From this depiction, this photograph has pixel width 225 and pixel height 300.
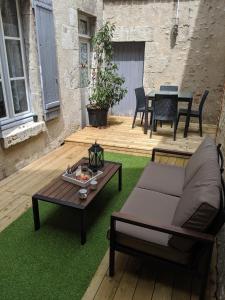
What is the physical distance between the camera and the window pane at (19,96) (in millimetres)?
3621

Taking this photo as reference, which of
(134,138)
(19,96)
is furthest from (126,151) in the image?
(19,96)

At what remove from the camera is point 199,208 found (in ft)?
4.67

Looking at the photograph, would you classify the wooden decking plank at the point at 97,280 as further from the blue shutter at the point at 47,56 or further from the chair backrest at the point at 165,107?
the chair backrest at the point at 165,107

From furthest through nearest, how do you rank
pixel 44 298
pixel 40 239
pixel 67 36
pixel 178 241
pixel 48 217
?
pixel 67 36, pixel 48 217, pixel 40 239, pixel 44 298, pixel 178 241

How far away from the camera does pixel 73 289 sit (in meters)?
1.75

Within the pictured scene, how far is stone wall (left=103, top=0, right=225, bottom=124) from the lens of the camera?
5.32 meters

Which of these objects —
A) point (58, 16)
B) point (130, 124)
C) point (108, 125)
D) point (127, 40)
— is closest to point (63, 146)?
point (108, 125)

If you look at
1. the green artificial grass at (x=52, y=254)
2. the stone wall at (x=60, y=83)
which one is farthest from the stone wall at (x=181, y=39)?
the green artificial grass at (x=52, y=254)

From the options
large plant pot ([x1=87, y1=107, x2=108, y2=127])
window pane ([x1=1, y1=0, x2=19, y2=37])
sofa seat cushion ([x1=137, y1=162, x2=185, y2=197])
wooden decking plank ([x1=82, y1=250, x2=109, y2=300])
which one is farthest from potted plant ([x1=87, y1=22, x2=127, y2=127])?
wooden decking plank ([x1=82, y1=250, x2=109, y2=300])

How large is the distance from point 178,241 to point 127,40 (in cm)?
535

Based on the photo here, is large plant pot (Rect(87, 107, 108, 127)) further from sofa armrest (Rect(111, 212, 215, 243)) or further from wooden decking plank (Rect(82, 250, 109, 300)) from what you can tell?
sofa armrest (Rect(111, 212, 215, 243))

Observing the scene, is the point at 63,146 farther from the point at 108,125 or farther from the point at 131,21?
the point at 131,21

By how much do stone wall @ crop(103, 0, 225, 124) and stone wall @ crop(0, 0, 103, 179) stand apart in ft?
2.45

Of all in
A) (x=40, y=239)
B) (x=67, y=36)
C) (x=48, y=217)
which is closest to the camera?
(x=40, y=239)
